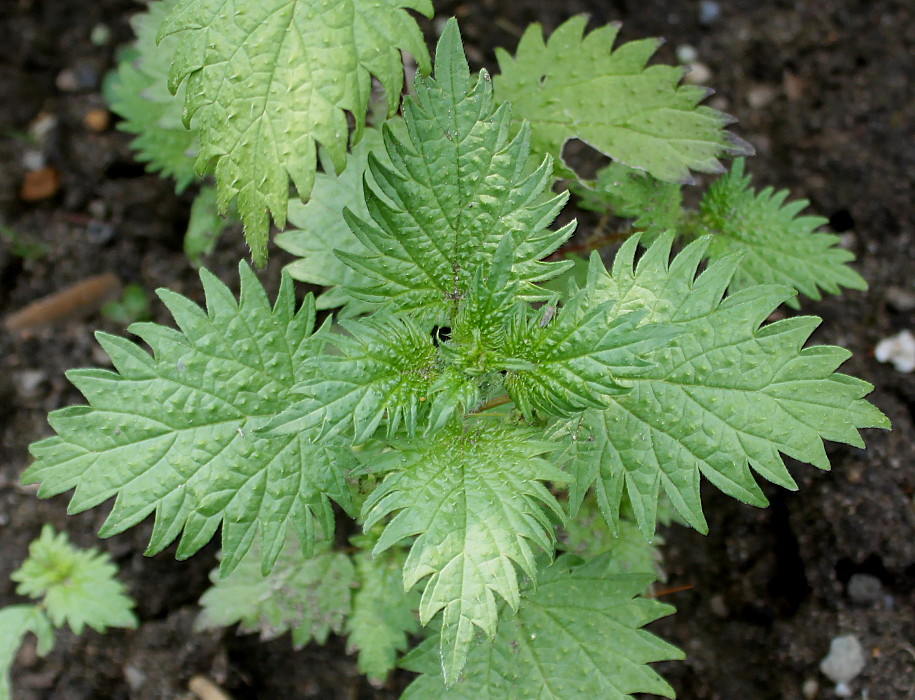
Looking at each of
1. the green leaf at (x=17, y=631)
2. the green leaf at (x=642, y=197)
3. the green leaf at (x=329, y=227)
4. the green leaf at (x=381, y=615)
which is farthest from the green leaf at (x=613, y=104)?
the green leaf at (x=17, y=631)

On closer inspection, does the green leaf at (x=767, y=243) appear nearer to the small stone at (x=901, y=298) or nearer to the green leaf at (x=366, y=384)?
the small stone at (x=901, y=298)

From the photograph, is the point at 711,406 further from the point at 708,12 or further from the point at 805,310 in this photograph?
the point at 708,12

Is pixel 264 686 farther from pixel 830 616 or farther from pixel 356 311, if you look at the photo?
pixel 830 616

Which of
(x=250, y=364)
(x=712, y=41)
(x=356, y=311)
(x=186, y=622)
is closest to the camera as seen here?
(x=250, y=364)

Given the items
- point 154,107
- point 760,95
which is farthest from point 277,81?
point 760,95

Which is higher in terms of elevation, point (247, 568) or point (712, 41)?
point (712, 41)

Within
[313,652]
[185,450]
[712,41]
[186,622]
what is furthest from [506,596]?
[712,41]

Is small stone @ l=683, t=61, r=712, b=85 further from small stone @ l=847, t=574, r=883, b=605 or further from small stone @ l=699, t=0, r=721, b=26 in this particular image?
small stone @ l=847, t=574, r=883, b=605
